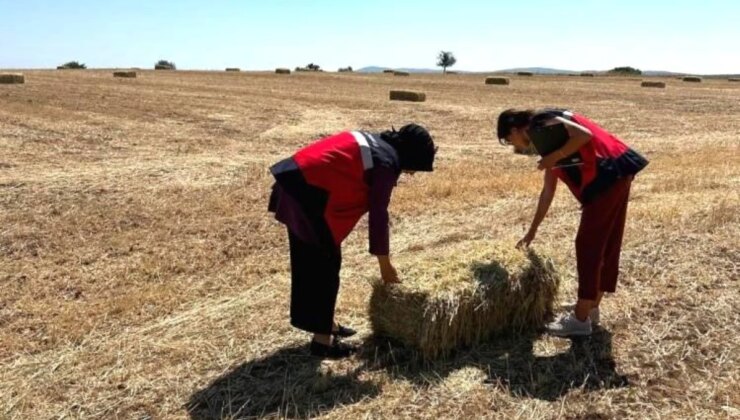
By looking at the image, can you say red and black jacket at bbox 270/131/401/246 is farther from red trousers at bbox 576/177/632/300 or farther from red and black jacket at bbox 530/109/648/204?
red trousers at bbox 576/177/632/300

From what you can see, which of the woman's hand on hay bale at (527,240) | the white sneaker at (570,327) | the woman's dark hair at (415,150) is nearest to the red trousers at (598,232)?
the white sneaker at (570,327)

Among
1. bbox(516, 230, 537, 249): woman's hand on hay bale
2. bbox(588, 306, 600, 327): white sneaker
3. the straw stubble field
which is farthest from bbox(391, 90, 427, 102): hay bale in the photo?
bbox(588, 306, 600, 327): white sneaker

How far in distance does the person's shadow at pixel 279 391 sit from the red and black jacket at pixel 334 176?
0.86 m

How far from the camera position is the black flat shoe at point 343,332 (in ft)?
16.3

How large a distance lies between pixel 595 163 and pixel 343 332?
6.70 feet

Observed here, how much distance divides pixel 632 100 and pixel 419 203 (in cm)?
1968

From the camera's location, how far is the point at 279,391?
4336 millimetres

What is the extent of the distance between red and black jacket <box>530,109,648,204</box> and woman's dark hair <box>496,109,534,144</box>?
0.05 meters

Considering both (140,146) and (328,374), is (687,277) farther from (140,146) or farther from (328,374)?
(140,146)

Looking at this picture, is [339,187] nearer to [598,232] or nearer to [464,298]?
[464,298]

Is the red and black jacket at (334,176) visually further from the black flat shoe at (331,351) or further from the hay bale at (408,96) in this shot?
the hay bale at (408,96)

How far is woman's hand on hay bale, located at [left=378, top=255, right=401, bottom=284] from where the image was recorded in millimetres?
4484

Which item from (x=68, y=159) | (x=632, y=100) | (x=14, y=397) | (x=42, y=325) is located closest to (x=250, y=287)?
(x=42, y=325)

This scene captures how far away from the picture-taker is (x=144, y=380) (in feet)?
14.8
